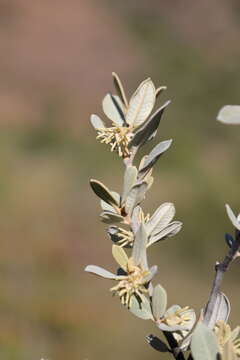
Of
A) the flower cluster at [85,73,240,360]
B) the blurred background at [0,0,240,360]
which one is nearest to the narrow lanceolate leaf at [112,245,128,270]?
the flower cluster at [85,73,240,360]

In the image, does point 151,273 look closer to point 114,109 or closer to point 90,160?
point 114,109

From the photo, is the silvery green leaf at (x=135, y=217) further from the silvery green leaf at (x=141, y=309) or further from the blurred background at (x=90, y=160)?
the blurred background at (x=90, y=160)

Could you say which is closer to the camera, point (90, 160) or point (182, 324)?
point (182, 324)

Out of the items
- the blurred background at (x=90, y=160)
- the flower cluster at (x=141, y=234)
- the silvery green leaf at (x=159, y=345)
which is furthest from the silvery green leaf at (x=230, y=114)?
the blurred background at (x=90, y=160)

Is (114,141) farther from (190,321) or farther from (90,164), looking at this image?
(90,164)

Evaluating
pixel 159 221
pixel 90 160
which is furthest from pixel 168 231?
pixel 90 160

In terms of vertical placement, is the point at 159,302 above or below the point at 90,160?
below

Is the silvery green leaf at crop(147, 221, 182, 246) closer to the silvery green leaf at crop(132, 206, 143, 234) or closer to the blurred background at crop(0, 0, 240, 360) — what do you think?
the silvery green leaf at crop(132, 206, 143, 234)
